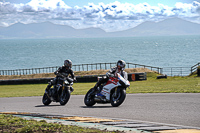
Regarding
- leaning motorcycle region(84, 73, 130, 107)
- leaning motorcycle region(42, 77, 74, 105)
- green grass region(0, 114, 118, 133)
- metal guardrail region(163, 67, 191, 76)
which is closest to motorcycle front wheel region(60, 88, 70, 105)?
leaning motorcycle region(42, 77, 74, 105)

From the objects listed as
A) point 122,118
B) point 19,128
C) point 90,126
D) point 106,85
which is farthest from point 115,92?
point 19,128

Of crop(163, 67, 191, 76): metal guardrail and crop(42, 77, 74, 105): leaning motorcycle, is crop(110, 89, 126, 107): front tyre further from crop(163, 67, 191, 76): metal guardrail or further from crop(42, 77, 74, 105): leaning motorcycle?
crop(163, 67, 191, 76): metal guardrail

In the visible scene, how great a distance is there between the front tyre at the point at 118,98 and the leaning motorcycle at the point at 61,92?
2.22m

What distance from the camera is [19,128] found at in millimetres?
7242

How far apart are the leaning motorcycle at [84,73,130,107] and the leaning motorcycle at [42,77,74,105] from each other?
4.40 feet

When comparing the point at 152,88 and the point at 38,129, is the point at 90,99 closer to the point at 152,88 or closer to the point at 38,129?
the point at 38,129

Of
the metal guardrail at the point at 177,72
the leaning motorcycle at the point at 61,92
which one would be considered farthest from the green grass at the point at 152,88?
the leaning motorcycle at the point at 61,92

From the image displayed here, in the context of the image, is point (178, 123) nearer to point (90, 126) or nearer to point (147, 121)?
point (147, 121)

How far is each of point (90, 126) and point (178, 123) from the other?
6.78 feet

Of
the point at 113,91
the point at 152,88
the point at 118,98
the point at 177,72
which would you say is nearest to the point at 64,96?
the point at 113,91

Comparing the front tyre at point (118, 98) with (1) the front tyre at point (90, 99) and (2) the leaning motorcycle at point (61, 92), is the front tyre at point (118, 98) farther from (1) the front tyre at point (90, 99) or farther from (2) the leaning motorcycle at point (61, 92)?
(2) the leaning motorcycle at point (61, 92)

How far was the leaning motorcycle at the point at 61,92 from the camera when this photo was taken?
13.7 meters

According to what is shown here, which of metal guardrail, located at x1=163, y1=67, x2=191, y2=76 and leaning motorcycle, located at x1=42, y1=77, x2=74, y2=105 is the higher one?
leaning motorcycle, located at x1=42, y1=77, x2=74, y2=105

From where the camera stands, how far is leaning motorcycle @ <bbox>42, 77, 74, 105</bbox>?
13719 millimetres
